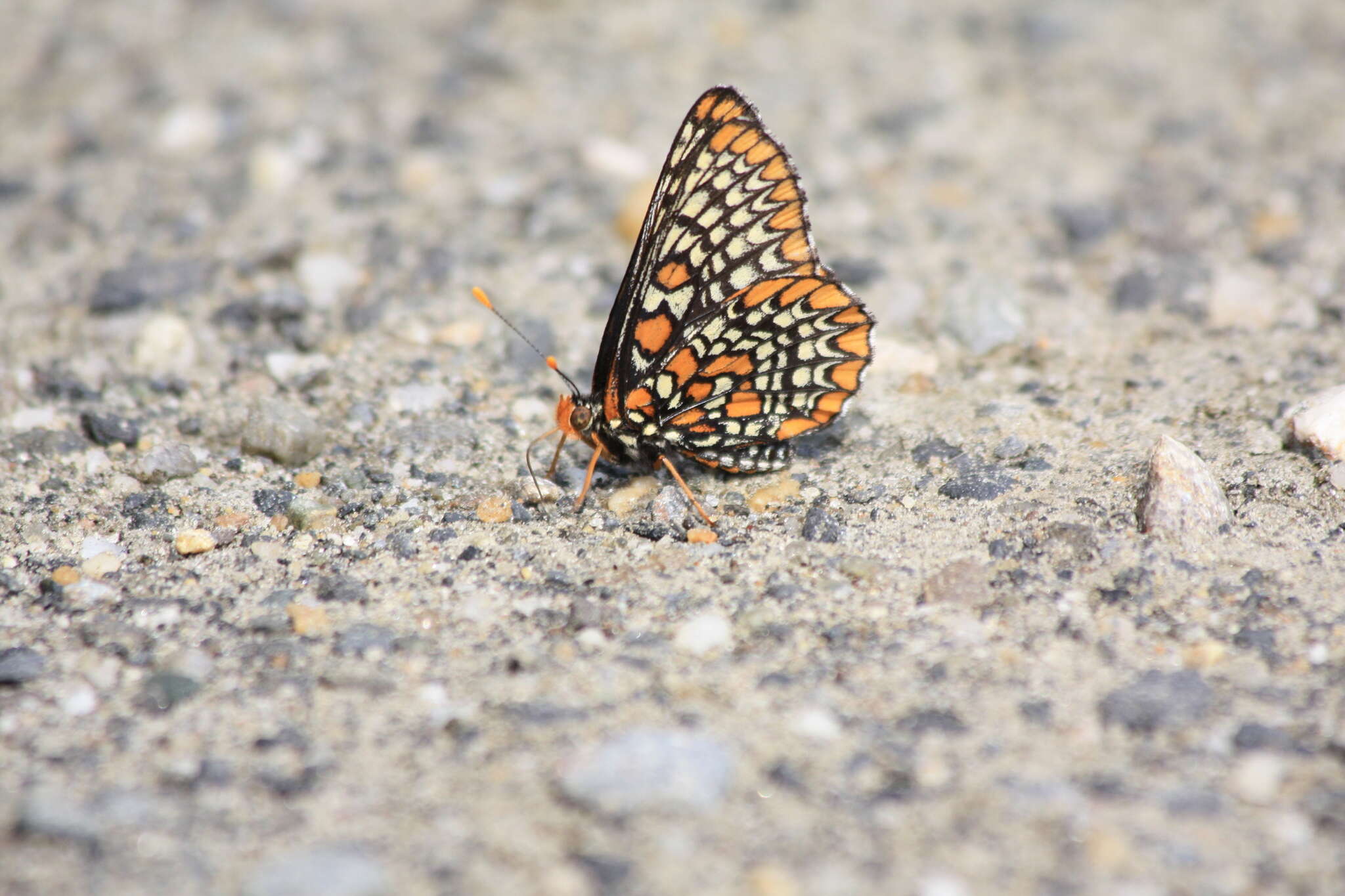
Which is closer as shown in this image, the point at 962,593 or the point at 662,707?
the point at 662,707

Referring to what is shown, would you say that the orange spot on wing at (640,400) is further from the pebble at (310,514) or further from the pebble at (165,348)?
the pebble at (165,348)

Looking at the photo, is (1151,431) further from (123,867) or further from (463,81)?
(463,81)

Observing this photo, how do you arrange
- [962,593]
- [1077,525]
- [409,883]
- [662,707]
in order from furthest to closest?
[1077,525], [962,593], [662,707], [409,883]

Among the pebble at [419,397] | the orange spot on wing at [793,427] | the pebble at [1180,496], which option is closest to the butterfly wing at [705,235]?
the orange spot on wing at [793,427]

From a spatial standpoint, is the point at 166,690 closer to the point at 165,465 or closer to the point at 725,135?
the point at 165,465

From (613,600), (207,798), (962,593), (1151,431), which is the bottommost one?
(207,798)

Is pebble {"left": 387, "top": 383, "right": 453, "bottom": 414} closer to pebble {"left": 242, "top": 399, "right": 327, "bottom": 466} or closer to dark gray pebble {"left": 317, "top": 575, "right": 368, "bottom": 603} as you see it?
pebble {"left": 242, "top": 399, "right": 327, "bottom": 466}

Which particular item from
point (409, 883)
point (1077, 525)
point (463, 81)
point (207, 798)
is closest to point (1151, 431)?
point (1077, 525)
